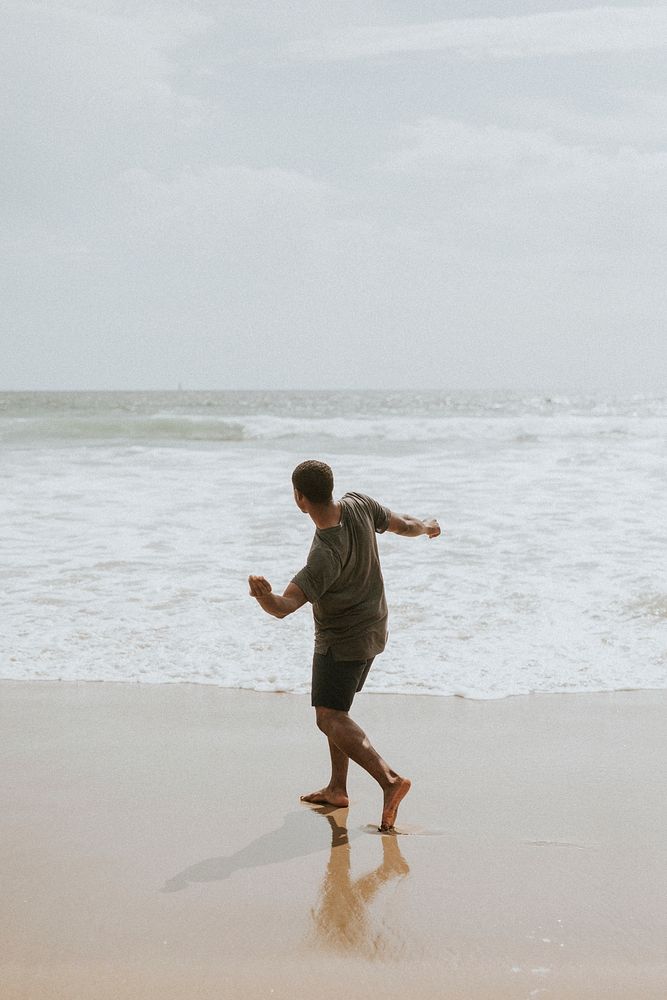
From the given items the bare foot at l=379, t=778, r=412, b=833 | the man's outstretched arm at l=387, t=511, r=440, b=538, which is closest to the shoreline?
the man's outstretched arm at l=387, t=511, r=440, b=538

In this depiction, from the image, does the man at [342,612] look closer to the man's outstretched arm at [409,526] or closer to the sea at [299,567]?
the man's outstretched arm at [409,526]

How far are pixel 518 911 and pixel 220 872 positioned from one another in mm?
968

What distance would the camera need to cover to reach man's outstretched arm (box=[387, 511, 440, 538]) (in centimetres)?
379

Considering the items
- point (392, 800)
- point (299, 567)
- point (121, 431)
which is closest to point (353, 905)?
point (392, 800)

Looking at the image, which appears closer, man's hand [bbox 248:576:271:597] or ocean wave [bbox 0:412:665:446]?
man's hand [bbox 248:576:271:597]

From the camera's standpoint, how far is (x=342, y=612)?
142 inches

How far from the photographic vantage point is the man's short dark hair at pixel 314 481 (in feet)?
11.3

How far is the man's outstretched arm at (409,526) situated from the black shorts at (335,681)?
0.56 metres

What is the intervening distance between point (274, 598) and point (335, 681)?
0.57 metres

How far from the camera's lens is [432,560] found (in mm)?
8109

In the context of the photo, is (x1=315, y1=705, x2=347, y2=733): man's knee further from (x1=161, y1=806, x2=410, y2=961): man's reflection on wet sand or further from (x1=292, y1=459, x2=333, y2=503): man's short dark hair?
(x1=292, y1=459, x2=333, y2=503): man's short dark hair

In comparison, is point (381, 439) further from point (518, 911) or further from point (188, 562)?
point (518, 911)

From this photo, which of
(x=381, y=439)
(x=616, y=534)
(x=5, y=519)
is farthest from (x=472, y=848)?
(x=381, y=439)

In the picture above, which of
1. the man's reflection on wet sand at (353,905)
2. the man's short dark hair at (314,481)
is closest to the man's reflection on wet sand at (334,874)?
the man's reflection on wet sand at (353,905)
